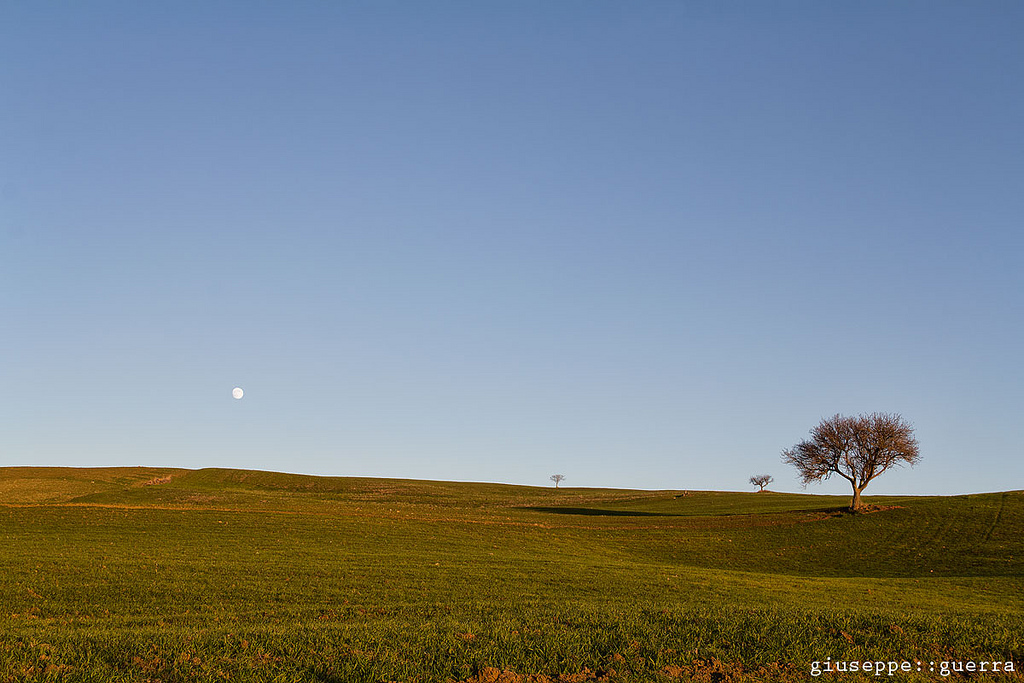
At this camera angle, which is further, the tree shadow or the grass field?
the tree shadow

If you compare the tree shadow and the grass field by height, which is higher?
the grass field

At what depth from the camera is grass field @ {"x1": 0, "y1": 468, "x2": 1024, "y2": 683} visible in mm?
10586

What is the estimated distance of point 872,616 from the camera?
1402 centimetres

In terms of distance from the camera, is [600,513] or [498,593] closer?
[498,593]

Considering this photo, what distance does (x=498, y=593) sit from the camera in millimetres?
27953

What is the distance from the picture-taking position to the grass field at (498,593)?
10.6 meters

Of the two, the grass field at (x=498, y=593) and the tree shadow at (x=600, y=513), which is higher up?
the grass field at (x=498, y=593)

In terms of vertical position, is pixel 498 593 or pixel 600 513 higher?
pixel 498 593

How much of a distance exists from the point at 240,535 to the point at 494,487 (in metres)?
101

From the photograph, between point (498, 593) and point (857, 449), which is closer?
point (498, 593)

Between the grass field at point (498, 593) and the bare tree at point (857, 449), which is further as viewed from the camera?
the bare tree at point (857, 449)

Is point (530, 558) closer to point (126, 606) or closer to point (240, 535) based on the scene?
point (240, 535)

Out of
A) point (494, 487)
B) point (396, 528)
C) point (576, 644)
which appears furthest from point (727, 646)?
point (494, 487)

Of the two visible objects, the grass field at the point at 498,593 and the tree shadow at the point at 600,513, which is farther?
the tree shadow at the point at 600,513
